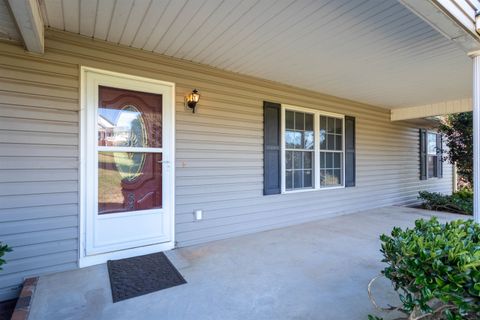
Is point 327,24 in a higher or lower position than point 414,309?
higher

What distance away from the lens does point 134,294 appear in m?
2.36

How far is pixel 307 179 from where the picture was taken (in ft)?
16.9

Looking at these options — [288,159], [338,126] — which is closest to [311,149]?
[288,159]

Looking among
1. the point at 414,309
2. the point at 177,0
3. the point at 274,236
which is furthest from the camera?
the point at 274,236

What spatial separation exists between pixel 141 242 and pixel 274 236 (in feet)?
6.36

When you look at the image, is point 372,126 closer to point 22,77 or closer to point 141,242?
point 141,242

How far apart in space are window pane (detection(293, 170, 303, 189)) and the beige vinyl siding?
0.60 ft

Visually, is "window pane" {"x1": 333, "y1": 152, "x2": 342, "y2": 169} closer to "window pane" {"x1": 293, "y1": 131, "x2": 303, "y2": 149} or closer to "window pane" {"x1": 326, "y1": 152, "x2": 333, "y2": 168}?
"window pane" {"x1": 326, "y1": 152, "x2": 333, "y2": 168}

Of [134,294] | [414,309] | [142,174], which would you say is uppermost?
[142,174]

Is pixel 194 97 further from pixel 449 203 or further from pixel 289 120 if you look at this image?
pixel 449 203

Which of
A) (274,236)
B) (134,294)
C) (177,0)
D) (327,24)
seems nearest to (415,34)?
(327,24)

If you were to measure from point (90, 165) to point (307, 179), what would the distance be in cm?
373

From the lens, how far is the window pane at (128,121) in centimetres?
311

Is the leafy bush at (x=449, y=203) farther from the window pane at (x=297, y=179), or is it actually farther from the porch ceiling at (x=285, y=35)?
the window pane at (x=297, y=179)
